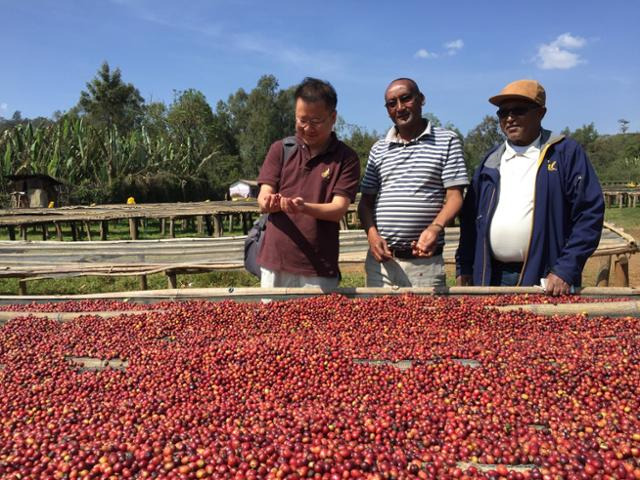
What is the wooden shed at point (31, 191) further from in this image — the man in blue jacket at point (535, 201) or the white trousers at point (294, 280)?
the man in blue jacket at point (535, 201)

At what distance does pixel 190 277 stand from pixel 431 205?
593 centimetres

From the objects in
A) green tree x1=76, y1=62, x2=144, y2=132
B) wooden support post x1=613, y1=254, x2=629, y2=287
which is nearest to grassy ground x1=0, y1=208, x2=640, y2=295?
wooden support post x1=613, y1=254, x2=629, y2=287

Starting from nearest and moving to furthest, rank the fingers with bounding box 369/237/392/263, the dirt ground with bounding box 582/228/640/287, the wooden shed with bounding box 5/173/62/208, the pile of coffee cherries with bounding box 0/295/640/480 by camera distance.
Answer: the pile of coffee cherries with bounding box 0/295/640/480
the fingers with bounding box 369/237/392/263
the dirt ground with bounding box 582/228/640/287
the wooden shed with bounding box 5/173/62/208

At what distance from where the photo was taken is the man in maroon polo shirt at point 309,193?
2.39 m

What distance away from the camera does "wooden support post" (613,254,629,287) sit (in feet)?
18.2

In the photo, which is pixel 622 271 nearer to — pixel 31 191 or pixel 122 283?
pixel 122 283

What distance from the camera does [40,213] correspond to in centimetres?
1225

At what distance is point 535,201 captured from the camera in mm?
2529

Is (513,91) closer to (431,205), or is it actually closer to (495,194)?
(495,194)

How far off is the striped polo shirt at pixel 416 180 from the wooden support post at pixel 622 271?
164 inches

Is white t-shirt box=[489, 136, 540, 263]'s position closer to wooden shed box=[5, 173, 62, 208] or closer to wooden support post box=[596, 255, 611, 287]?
wooden support post box=[596, 255, 611, 287]

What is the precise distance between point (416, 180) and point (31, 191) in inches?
802

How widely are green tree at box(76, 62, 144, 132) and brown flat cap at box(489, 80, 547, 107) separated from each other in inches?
1682

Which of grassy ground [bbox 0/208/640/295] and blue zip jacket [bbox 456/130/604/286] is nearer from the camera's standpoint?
blue zip jacket [bbox 456/130/604/286]
